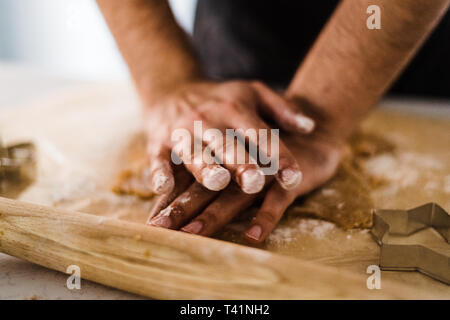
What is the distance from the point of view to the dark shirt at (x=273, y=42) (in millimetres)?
1068

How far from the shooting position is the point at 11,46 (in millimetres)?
2715

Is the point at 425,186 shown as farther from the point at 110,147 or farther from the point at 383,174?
the point at 110,147

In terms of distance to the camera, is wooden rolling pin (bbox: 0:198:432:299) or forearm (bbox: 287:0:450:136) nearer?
wooden rolling pin (bbox: 0:198:432:299)

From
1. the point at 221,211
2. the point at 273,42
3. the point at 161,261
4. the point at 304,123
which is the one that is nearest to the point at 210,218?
the point at 221,211

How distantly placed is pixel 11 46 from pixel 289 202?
2.71 m

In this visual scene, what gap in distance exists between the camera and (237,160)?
0.62m

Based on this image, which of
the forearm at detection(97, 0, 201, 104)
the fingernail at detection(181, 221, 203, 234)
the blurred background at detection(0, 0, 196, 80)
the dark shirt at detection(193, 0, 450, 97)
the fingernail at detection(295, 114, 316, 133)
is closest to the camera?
the fingernail at detection(181, 221, 203, 234)

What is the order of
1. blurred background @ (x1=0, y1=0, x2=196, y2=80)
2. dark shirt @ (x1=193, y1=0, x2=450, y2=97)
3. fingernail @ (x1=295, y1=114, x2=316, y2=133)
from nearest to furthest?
fingernail @ (x1=295, y1=114, x2=316, y2=133) < dark shirt @ (x1=193, y1=0, x2=450, y2=97) < blurred background @ (x1=0, y1=0, x2=196, y2=80)

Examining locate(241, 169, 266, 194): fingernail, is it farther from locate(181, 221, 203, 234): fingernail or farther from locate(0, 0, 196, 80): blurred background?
locate(0, 0, 196, 80): blurred background

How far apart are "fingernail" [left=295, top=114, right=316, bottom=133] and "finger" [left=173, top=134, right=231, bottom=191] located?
18 cm

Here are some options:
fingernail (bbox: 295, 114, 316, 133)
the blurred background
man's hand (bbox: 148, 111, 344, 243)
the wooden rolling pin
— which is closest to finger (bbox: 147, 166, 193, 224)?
man's hand (bbox: 148, 111, 344, 243)

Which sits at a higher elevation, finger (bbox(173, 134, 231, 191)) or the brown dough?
finger (bbox(173, 134, 231, 191))

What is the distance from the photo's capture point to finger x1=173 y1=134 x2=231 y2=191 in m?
0.60

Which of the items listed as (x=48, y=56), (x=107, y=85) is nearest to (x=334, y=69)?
(x=107, y=85)
